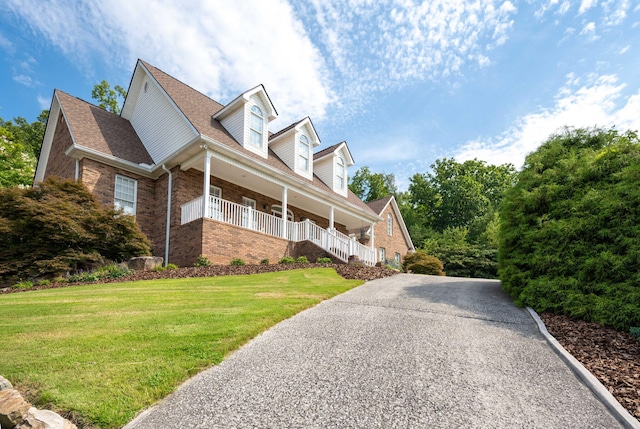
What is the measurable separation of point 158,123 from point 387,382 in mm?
14749

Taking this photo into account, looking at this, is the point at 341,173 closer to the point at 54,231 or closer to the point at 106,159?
the point at 106,159

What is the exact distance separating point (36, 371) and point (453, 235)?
33.9 meters

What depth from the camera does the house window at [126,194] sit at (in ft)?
46.1

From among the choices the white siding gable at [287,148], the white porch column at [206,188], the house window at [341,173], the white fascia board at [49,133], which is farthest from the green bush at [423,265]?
the white fascia board at [49,133]

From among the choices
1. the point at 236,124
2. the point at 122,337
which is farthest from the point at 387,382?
the point at 236,124

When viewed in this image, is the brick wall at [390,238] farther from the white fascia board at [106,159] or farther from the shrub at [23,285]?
the shrub at [23,285]

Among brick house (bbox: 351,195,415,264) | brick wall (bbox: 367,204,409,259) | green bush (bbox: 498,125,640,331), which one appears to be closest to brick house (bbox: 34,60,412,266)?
brick wall (bbox: 367,204,409,259)

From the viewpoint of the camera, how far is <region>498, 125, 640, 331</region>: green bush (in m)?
6.22

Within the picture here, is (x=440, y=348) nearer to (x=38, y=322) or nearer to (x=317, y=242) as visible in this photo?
(x=38, y=322)

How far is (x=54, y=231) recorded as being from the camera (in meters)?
10.3

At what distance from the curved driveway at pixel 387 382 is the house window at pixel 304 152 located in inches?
505

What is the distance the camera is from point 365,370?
14.0ft

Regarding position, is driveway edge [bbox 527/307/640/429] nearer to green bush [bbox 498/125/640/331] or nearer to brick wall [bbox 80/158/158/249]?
green bush [bbox 498/125/640/331]

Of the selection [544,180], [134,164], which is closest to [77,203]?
[134,164]
